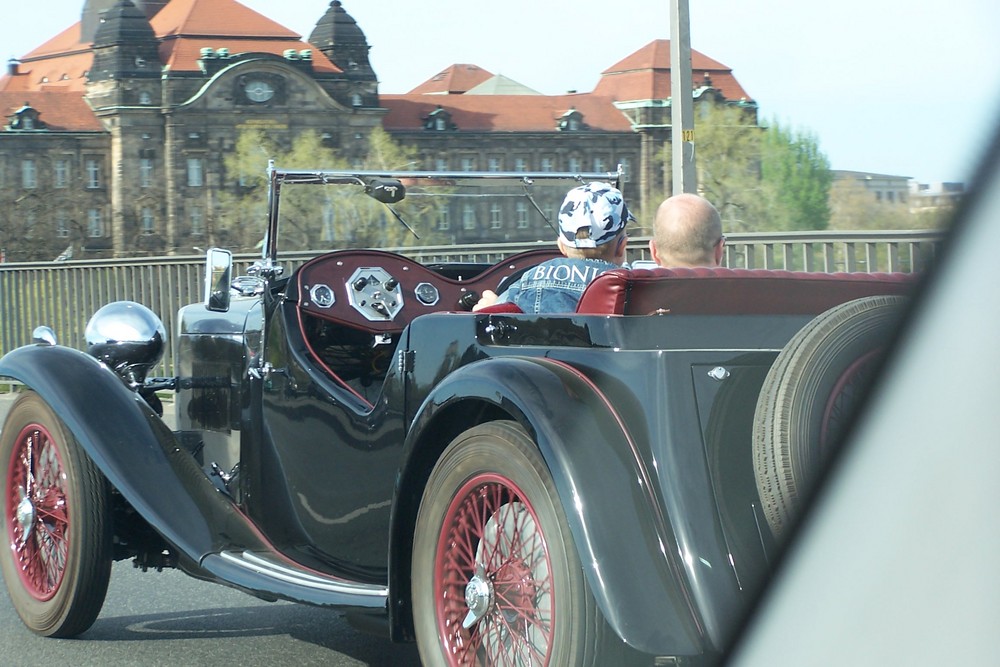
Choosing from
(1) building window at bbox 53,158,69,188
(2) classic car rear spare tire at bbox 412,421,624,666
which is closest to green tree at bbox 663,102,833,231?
(1) building window at bbox 53,158,69,188

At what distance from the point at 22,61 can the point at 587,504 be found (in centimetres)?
13425

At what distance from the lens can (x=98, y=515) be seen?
4773mm

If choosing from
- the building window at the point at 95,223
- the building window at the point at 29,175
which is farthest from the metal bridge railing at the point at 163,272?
the building window at the point at 95,223

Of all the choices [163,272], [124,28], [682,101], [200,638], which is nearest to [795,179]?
[682,101]

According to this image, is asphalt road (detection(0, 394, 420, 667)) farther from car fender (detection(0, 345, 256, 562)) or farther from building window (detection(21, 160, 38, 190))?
building window (detection(21, 160, 38, 190))

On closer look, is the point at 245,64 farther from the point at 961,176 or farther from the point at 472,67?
the point at 961,176

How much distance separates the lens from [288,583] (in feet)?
13.3

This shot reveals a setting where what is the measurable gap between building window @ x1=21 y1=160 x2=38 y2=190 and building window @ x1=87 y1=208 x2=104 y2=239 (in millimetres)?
4607

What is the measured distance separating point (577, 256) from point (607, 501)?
3.87ft

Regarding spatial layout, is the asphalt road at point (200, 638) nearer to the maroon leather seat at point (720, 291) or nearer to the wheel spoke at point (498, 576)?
the wheel spoke at point (498, 576)

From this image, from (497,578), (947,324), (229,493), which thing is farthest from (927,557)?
(229,493)

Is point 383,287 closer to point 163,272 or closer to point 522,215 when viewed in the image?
point 522,215

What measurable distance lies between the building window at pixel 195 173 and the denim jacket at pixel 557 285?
99439mm

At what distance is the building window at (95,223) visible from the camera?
99.9 m
